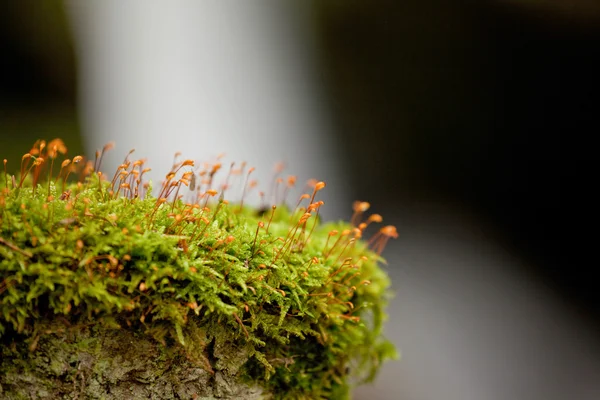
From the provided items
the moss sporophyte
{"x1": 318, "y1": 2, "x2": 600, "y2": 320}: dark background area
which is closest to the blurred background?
{"x1": 318, "y1": 2, "x2": 600, "y2": 320}: dark background area

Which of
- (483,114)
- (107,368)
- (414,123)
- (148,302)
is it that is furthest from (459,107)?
(107,368)

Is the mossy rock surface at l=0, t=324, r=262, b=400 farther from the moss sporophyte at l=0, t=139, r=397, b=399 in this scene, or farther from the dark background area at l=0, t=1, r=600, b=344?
the dark background area at l=0, t=1, r=600, b=344

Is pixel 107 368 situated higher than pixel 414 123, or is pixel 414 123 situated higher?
pixel 414 123

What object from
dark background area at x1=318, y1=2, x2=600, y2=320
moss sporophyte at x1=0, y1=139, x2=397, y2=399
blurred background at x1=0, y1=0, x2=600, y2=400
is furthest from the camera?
dark background area at x1=318, y1=2, x2=600, y2=320

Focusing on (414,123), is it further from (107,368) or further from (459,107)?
(107,368)

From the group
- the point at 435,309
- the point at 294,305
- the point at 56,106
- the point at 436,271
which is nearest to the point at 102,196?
the point at 294,305

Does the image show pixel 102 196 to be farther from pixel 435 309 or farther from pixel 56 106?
pixel 56 106
